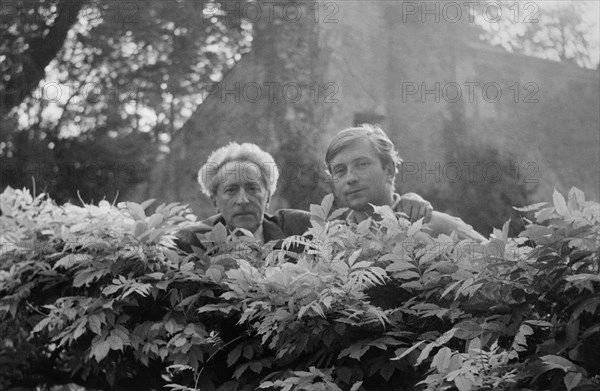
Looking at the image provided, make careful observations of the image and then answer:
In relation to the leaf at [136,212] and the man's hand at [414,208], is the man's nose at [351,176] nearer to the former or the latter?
the man's hand at [414,208]

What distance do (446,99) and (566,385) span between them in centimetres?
1223

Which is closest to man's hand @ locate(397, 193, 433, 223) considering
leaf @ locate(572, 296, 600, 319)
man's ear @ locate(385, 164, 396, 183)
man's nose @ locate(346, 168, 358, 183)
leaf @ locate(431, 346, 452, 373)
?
man's ear @ locate(385, 164, 396, 183)

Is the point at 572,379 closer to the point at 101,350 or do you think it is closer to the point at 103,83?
the point at 101,350

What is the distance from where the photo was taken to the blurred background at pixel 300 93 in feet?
39.8

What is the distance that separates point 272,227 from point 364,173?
64cm

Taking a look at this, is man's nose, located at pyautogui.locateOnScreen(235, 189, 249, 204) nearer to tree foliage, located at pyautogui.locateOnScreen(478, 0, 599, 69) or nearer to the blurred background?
the blurred background

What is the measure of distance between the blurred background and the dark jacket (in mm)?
6731

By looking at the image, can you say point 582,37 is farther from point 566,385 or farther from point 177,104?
point 566,385

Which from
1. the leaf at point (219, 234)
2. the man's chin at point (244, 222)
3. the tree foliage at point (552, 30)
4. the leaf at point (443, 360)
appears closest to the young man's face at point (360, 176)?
the man's chin at point (244, 222)

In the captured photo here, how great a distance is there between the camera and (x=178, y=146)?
501 inches

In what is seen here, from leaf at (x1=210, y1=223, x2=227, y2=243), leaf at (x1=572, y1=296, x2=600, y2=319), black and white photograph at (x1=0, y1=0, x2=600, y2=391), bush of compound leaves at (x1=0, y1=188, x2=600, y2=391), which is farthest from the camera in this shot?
leaf at (x1=210, y1=223, x2=227, y2=243)

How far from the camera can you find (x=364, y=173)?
4.44 metres

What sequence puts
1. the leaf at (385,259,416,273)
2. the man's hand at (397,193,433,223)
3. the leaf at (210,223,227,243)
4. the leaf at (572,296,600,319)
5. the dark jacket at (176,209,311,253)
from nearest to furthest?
the leaf at (572,296,600,319), the leaf at (385,259,416,273), the leaf at (210,223,227,243), the man's hand at (397,193,433,223), the dark jacket at (176,209,311,253)

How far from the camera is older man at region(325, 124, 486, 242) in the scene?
4.43 metres
